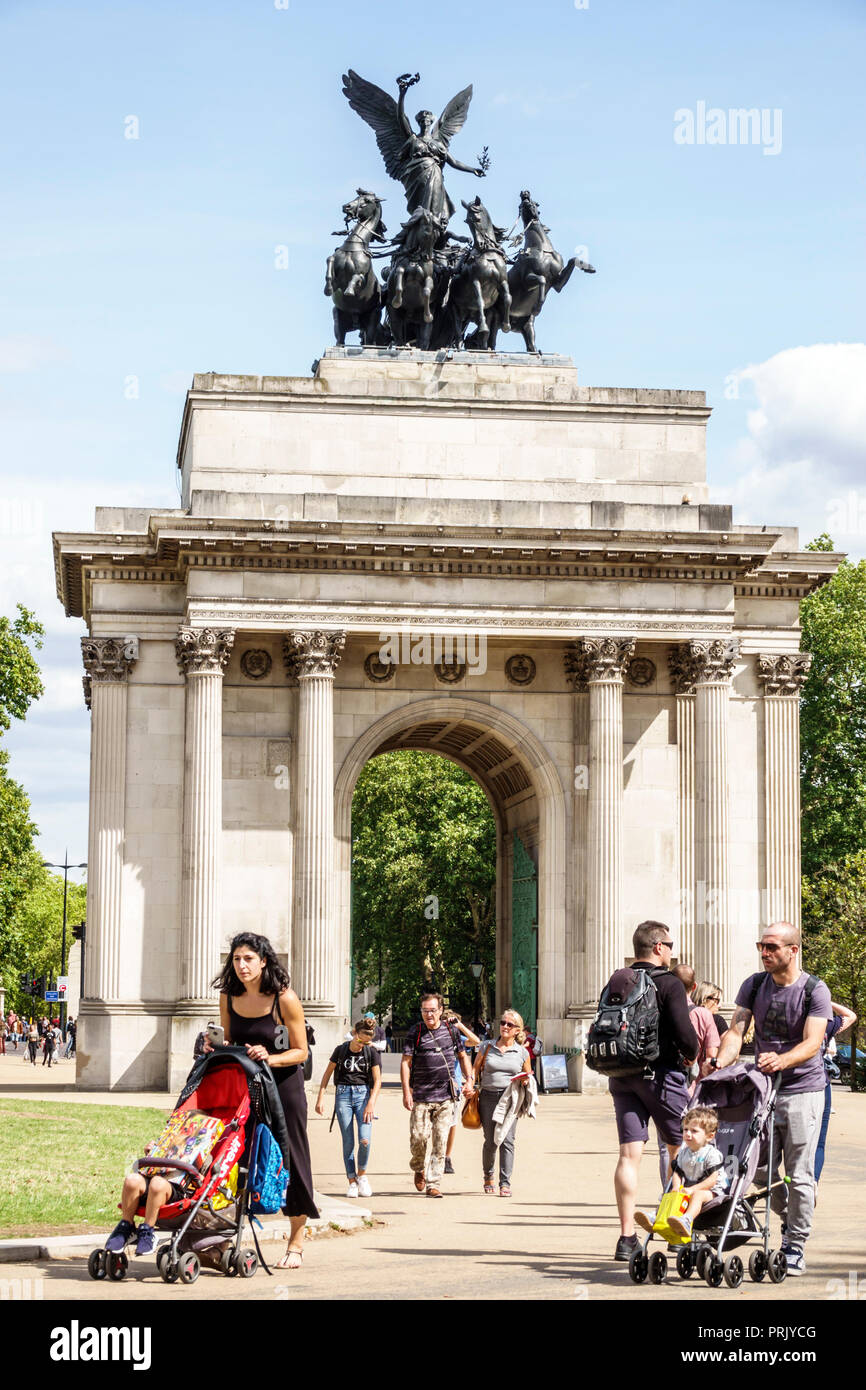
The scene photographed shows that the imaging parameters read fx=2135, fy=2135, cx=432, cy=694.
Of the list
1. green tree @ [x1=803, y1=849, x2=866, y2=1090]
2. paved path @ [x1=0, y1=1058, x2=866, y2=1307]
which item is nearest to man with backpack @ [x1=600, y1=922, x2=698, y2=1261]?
paved path @ [x1=0, y1=1058, x2=866, y2=1307]

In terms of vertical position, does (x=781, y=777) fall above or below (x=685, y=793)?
above

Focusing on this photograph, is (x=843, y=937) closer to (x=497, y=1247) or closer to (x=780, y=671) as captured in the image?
(x=780, y=671)

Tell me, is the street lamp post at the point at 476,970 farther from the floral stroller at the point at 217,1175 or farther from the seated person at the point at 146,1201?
the seated person at the point at 146,1201

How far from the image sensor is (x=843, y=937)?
5553 cm

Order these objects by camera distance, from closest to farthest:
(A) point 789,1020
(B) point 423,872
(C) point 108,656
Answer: (A) point 789,1020 < (C) point 108,656 < (B) point 423,872

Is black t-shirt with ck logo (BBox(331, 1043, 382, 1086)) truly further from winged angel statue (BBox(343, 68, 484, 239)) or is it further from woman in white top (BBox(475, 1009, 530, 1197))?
winged angel statue (BBox(343, 68, 484, 239))

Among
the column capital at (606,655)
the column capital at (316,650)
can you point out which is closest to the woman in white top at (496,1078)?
the column capital at (316,650)

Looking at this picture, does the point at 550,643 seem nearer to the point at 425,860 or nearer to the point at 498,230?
the point at 498,230

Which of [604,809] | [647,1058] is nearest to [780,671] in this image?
[604,809]

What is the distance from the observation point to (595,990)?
42.7 m

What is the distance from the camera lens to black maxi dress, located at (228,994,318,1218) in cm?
1373

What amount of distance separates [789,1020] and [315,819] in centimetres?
2843
